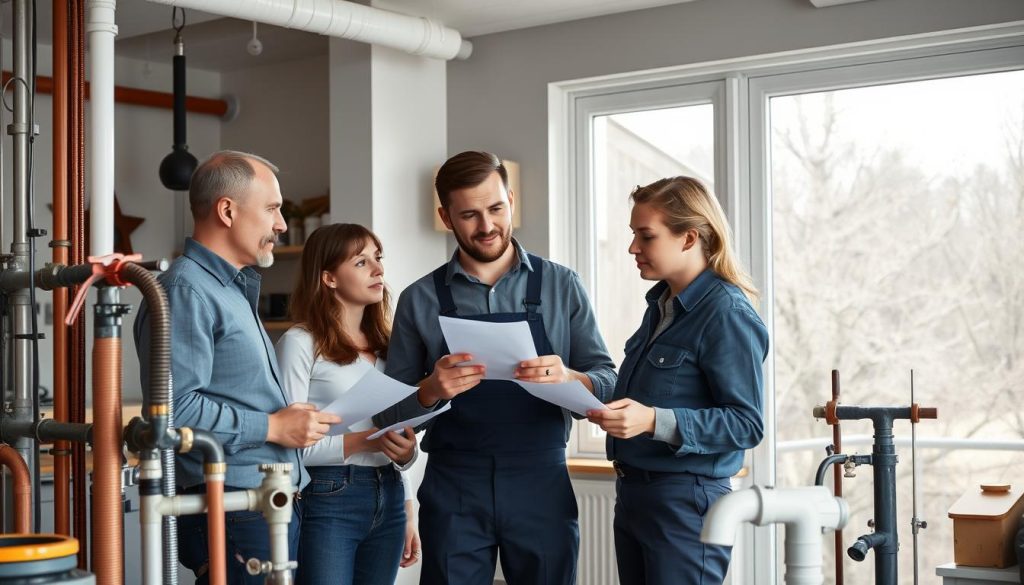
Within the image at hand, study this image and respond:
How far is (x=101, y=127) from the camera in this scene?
11.1 feet

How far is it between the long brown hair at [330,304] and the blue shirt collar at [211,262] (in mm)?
518

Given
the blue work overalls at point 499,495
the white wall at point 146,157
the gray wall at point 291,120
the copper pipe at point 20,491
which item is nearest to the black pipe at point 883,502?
the blue work overalls at point 499,495

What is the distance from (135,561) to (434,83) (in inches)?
95.1

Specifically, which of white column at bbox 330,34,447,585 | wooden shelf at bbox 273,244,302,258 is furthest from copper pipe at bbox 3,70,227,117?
white column at bbox 330,34,447,585

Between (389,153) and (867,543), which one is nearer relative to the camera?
(867,543)

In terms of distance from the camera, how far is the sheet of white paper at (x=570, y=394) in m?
2.20

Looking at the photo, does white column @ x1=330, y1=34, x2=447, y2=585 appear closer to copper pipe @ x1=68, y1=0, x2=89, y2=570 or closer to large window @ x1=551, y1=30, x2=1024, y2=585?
large window @ x1=551, y1=30, x2=1024, y2=585

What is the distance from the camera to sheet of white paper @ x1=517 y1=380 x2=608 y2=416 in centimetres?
220

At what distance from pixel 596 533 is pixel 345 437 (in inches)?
90.9

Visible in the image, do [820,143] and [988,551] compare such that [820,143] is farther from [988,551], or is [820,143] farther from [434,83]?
[988,551]

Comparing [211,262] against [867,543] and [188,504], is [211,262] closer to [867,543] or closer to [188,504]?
[188,504]

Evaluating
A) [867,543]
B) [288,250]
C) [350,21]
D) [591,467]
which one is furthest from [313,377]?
[288,250]

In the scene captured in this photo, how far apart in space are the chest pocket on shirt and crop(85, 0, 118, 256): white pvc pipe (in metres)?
1.84

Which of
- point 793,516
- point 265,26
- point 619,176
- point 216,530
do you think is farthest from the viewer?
point 265,26
